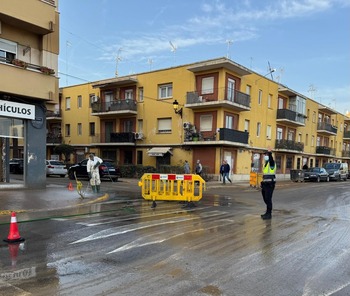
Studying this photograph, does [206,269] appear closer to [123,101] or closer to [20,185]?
[20,185]

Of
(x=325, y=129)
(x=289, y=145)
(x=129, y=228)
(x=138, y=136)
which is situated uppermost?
(x=325, y=129)

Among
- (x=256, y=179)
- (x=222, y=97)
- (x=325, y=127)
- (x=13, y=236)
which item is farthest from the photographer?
(x=325, y=127)

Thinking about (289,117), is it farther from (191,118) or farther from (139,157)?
(139,157)

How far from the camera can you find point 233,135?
28.5 metres

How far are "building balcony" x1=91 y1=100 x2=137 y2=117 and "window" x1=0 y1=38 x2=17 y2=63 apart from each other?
1836 cm

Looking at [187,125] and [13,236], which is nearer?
[13,236]

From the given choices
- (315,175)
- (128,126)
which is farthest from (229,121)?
(315,175)

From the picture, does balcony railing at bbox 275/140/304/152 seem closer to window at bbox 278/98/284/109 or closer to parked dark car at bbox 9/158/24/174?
window at bbox 278/98/284/109

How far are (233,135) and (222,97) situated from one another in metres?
3.38

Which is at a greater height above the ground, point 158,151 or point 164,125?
point 164,125

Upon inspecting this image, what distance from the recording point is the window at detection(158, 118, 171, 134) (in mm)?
31453

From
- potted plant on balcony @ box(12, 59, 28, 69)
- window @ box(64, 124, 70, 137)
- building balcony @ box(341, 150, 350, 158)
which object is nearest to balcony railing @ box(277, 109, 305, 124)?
window @ box(64, 124, 70, 137)

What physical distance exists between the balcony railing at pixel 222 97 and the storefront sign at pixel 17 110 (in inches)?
631

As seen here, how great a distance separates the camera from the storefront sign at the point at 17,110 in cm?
1384
